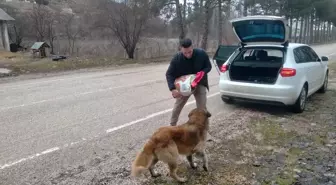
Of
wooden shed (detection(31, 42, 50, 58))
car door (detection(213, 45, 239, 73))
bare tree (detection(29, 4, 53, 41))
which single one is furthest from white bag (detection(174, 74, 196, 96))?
bare tree (detection(29, 4, 53, 41))

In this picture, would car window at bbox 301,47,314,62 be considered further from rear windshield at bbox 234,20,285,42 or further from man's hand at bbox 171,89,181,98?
man's hand at bbox 171,89,181,98

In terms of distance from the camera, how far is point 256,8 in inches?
1799

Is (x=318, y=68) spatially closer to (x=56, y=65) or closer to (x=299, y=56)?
(x=299, y=56)

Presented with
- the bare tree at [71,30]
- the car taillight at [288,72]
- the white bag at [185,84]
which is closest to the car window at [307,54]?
the car taillight at [288,72]

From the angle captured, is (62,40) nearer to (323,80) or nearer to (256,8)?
(323,80)

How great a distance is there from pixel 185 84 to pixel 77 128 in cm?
239

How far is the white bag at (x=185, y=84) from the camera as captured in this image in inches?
180

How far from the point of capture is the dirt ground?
3.65 m

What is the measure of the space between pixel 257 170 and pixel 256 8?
46.0 metres

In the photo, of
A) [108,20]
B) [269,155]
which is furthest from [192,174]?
[108,20]

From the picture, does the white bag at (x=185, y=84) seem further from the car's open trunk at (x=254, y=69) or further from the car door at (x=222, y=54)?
the car door at (x=222, y=54)

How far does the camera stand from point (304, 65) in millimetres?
6684

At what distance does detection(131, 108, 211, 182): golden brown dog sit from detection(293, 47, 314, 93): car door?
3680 millimetres

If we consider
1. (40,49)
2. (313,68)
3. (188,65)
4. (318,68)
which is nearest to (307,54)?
(313,68)
